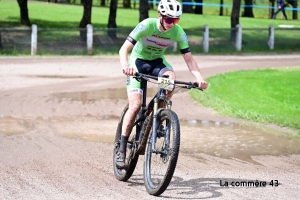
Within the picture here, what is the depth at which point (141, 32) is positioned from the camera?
8.70m

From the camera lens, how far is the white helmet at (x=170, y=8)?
838 cm

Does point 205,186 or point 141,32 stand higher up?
point 141,32

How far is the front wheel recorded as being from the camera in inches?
308

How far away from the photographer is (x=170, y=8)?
8.40 metres

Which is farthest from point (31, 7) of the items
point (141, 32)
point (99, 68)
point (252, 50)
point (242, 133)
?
point (141, 32)

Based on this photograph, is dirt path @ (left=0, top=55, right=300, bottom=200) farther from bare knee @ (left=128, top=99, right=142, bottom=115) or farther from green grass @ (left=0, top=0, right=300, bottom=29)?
green grass @ (left=0, top=0, right=300, bottom=29)

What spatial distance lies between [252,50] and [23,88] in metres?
20.1

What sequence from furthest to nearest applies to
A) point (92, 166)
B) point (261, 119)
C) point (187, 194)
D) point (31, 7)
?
1. point (31, 7)
2. point (261, 119)
3. point (92, 166)
4. point (187, 194)

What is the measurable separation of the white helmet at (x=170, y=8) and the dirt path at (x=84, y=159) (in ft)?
6.07

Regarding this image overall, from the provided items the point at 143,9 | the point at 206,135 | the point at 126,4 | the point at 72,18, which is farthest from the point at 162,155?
the point at 126,4

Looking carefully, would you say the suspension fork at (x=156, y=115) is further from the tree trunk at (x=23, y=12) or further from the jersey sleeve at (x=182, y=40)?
the tree trunk at (x=23, y=12)

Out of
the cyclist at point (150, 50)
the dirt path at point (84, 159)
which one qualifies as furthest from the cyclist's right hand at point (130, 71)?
the dirt path at point (84, 159)

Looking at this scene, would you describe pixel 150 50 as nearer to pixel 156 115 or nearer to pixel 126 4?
pixel 156 115

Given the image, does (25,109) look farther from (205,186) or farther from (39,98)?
(205,186)
